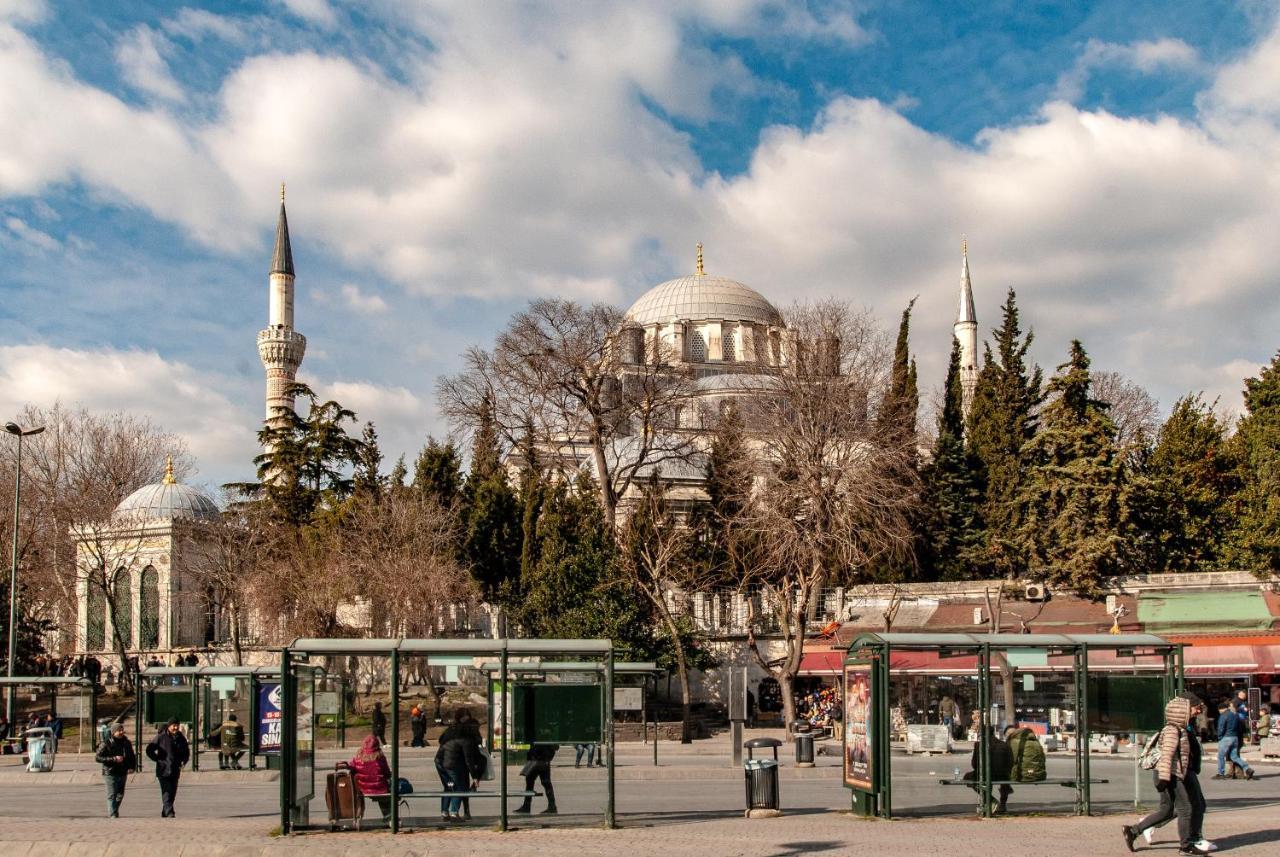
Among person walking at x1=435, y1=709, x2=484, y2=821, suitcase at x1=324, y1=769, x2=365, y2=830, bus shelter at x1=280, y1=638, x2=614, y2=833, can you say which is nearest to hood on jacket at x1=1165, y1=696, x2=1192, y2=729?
bus shelter at x1=280, y1=638, x2=614, y2=833

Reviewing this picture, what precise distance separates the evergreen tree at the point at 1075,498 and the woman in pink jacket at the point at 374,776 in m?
29.6

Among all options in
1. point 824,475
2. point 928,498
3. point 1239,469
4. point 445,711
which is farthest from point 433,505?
point 445,711

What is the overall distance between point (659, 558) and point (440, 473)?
1043 cm

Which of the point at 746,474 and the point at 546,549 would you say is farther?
the point at 746,474

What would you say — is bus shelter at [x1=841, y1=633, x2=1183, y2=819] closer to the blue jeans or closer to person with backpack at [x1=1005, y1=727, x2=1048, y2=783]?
person with backpack at [x1=1005, y1=727, x2=1048, y2=783]

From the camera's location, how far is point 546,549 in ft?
127

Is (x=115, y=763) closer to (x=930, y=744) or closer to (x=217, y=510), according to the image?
(x=930, y=744)

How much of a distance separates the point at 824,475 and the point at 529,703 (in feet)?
82.3

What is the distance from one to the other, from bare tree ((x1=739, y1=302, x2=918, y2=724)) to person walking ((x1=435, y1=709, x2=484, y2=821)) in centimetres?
2176

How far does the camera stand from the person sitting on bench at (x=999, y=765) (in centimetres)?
1500

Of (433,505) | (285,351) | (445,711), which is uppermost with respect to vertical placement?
(285,351)

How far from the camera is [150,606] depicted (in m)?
50.8

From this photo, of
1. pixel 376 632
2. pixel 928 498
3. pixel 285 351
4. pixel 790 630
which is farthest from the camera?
pixel 285 351

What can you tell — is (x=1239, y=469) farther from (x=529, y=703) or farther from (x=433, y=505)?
(x=529, y=703)
